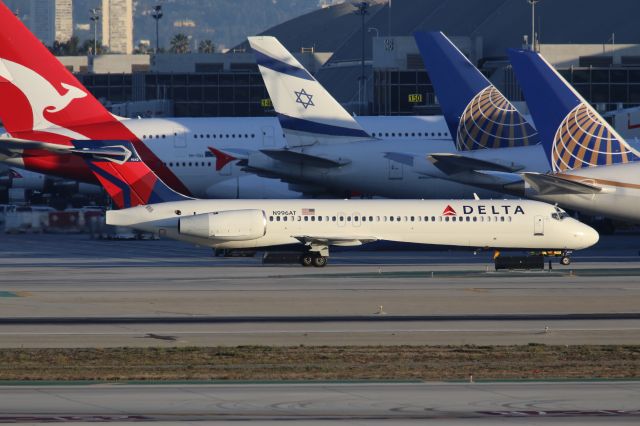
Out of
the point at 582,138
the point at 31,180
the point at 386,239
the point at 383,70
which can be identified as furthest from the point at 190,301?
the point at 383,70

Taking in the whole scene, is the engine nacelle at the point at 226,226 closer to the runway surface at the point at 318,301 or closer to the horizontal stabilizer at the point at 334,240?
the runway surface at the point at 318,301

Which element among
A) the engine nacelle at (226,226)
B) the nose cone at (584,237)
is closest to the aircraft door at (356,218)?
the engine nacelle at (226,226)

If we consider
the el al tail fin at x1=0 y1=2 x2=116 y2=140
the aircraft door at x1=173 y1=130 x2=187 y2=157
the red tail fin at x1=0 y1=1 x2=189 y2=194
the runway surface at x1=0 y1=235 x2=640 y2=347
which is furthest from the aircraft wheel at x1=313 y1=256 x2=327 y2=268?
the aircraft door at x1=173 y1=130 x2=187 y2=157

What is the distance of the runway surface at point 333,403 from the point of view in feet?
80.5

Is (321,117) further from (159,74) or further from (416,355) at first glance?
(159,74)

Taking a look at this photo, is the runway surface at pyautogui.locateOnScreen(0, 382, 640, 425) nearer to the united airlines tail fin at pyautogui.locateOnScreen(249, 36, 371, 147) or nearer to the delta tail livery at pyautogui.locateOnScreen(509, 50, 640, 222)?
the delta tail livery at pyautogui.locateOnScreen(509, 50, 640, 222)

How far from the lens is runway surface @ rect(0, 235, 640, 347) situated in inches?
1435

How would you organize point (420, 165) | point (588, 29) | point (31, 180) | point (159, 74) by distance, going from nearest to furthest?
point (420, 165) < point (31, 180) < point (588, 29) < point (159, 74)

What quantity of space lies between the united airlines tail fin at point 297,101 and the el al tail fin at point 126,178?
1524 cm

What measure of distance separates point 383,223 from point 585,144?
904cm

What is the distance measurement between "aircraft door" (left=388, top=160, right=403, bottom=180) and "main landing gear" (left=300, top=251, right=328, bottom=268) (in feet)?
54.3

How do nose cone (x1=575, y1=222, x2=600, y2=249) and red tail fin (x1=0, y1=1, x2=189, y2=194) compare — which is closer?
nose cone (x1=575, y1=222, x2=600, y2=249)

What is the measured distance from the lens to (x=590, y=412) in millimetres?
25109

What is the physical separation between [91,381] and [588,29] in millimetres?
115399
